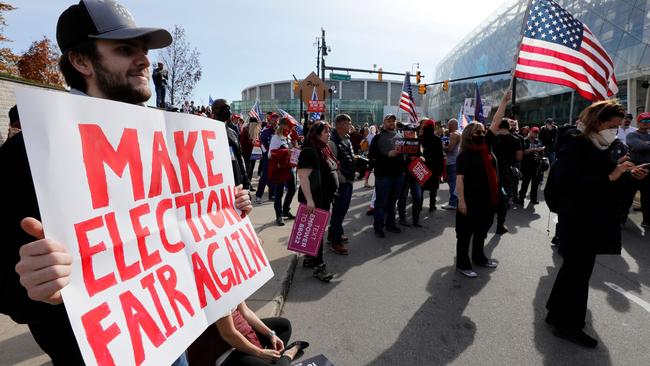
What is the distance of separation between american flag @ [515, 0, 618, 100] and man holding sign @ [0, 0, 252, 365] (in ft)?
16.4

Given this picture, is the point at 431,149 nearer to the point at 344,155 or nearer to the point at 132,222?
the point at 344,155

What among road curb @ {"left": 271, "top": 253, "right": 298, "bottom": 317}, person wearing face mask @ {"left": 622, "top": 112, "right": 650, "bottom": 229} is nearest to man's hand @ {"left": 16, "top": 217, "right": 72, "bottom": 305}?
road curb @ {"left": 271, "top": 253, "right": 298, "bottom": 317}

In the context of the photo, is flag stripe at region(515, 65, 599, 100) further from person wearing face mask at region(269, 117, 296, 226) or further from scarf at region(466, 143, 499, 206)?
person wearing face mask at region(269, 117, 296, 226)

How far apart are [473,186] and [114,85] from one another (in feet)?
12.8

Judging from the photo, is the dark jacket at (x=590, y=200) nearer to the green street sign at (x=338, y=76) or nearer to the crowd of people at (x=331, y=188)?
the crowd of people at (x=331, y=188)

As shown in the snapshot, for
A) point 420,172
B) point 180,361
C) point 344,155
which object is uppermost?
point 344,155

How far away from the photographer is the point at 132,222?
1094mm

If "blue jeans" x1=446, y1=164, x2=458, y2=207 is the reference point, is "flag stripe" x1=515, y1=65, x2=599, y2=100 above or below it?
above

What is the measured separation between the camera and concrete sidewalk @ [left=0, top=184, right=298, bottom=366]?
2.50 metres

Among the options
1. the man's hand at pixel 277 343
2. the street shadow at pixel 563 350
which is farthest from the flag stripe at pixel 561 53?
the man's hand at pixel 277 343

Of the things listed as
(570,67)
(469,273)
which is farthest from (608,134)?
(570,67)

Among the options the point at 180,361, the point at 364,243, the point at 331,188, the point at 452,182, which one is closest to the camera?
the point at 180,361

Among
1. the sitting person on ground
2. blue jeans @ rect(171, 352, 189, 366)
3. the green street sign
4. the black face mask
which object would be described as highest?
the green street sign

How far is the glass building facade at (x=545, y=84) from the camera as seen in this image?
69.3 feet
